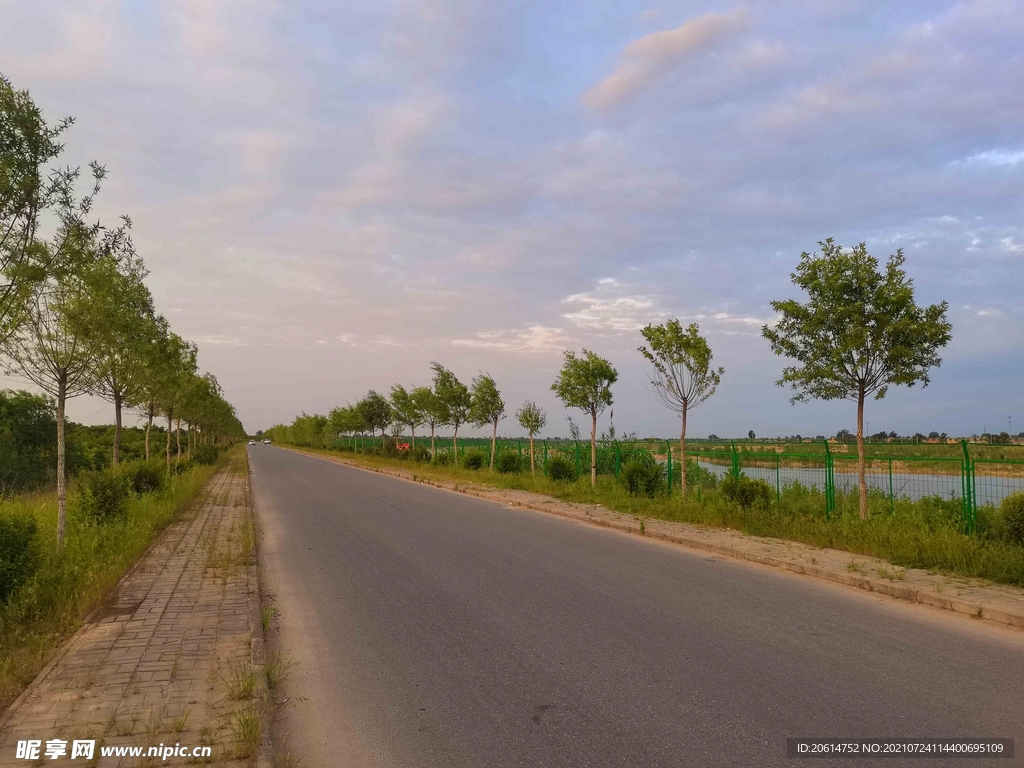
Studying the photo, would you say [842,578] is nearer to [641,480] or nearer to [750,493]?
[750,493]

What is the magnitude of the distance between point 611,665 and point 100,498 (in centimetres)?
1042

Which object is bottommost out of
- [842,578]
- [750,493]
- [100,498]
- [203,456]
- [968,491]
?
[842,578]

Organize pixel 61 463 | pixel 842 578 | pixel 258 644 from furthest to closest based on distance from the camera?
1. pixel 842 578
2. pixel 61 463
3. pixel 258 644

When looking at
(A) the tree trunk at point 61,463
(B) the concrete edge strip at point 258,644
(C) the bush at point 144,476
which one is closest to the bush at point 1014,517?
(B) the concrete edge strip at point 258,644

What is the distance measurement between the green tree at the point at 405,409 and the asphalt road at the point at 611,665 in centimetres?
2992

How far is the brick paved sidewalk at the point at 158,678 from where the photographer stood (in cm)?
387

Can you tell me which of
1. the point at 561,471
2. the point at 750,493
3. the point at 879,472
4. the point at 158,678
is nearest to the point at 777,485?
the point at 750,493

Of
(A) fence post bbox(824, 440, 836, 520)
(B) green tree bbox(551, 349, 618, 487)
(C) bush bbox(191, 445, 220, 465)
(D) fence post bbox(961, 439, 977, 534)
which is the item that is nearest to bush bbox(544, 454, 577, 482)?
(B) green tree bbox(551, 349, 618, 487)

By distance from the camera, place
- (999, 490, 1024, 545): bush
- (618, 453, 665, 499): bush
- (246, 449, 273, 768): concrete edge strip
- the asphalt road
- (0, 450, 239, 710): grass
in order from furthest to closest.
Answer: (618, 453, 665, 499): bush
(999, 490, 1024, 545): bush
(0, 450, 239, 710): grass
the asphalt road
(246, 449, 273, 768): concrete edge strip

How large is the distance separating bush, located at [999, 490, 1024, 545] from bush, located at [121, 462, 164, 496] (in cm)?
1648

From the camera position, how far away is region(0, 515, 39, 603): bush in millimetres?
6336

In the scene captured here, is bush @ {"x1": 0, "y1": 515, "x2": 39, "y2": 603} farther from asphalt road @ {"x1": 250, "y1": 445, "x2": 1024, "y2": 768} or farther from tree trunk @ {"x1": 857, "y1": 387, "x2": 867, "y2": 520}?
tree trunk @ {"x1": 857, "y1": 387, "x2": 867, "y2": 520}

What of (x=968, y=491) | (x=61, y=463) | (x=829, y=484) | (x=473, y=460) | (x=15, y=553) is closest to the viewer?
(x=15, y=553)

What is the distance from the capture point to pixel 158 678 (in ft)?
15.9
